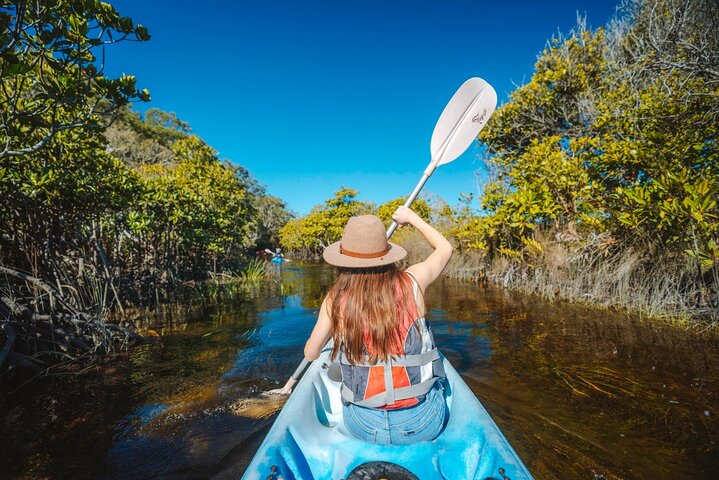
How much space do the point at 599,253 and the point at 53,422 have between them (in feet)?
27.6

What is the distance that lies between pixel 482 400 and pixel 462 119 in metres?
3.23

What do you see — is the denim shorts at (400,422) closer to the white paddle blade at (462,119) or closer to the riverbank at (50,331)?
the white paddle blade at (462,119)

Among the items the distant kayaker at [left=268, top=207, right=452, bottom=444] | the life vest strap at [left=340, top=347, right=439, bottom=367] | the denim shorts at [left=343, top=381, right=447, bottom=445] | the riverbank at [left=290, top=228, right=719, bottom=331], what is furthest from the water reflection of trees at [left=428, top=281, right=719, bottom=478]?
the life vest strap at [left=340, top=347, right=439, bottom=367]

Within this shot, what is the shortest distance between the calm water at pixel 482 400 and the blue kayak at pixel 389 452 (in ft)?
2.68

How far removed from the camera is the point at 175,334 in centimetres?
595

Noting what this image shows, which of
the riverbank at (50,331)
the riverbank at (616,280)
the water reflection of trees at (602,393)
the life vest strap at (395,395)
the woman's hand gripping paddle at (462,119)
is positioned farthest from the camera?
the riverbank at (616,280)

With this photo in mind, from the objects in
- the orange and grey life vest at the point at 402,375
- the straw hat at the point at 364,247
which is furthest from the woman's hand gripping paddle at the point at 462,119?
the orange and grey life vest at the point at 402,375

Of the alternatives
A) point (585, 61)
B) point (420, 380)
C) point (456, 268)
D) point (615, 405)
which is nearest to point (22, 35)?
point (420, 380)

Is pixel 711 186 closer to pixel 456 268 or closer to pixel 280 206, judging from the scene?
pixel 456 268

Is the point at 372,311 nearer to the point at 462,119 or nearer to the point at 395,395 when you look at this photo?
the point at 395,395

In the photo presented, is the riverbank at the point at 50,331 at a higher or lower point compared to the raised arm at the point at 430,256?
lower

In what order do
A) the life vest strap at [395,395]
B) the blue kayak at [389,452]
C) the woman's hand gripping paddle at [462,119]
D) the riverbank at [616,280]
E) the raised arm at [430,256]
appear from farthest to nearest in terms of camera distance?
1. the riverbank at [616,280]
2. the woman's hand gripping paddle at [462,119]
3. the raised arm at [430,256]
4. the life vest strap at [395,395]
5. the blue kayak at [389,452]

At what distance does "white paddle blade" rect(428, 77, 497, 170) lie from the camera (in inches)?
153

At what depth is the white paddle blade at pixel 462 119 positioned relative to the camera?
388 cm
